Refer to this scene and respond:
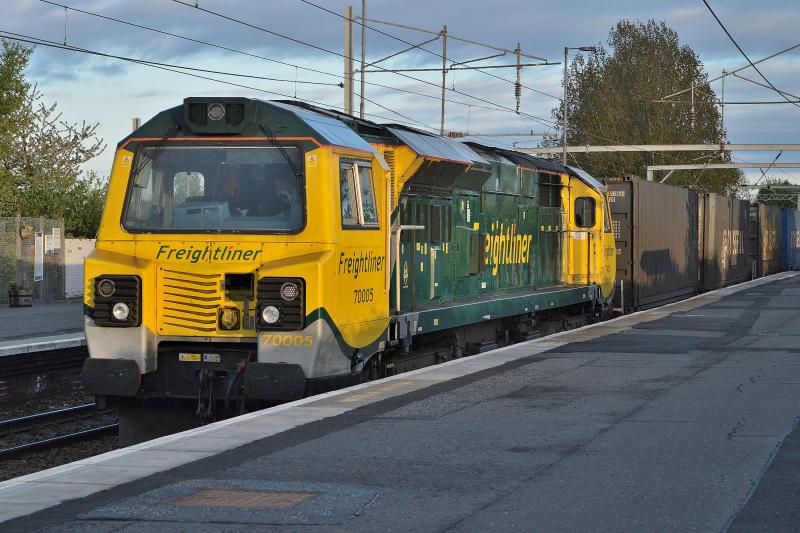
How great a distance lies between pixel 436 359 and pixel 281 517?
29.5 ft

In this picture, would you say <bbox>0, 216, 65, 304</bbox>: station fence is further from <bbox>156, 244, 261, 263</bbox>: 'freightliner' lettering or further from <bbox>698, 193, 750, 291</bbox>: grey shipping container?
<bbox>698, 193, 750, 291</bbox>: grey shipping container

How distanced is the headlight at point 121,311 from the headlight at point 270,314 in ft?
4.45

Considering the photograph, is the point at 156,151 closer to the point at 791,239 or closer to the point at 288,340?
the point at 288,340

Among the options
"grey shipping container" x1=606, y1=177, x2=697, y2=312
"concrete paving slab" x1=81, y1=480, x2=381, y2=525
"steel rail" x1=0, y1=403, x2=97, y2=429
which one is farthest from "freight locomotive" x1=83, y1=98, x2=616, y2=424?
"grey shipping container" x1=606, y1=177, x2=697, y2=312

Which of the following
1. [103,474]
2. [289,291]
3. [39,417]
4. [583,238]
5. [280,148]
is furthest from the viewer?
[583,238]

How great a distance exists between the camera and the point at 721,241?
41594 mm

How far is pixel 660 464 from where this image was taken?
308 inches

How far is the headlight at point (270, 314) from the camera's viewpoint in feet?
33.8

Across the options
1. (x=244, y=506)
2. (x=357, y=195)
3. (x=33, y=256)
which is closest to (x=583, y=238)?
(x=357, y=195)

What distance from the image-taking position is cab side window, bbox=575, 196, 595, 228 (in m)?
21.4

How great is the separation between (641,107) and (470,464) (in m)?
70.1

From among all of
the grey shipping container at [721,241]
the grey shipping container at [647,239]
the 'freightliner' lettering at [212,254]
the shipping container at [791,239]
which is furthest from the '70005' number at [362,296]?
the shipping container at [791,239]

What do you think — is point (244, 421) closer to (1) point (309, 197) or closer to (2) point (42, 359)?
(1) point (309, 197)

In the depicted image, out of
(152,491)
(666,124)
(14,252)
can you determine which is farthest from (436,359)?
(666,124)
